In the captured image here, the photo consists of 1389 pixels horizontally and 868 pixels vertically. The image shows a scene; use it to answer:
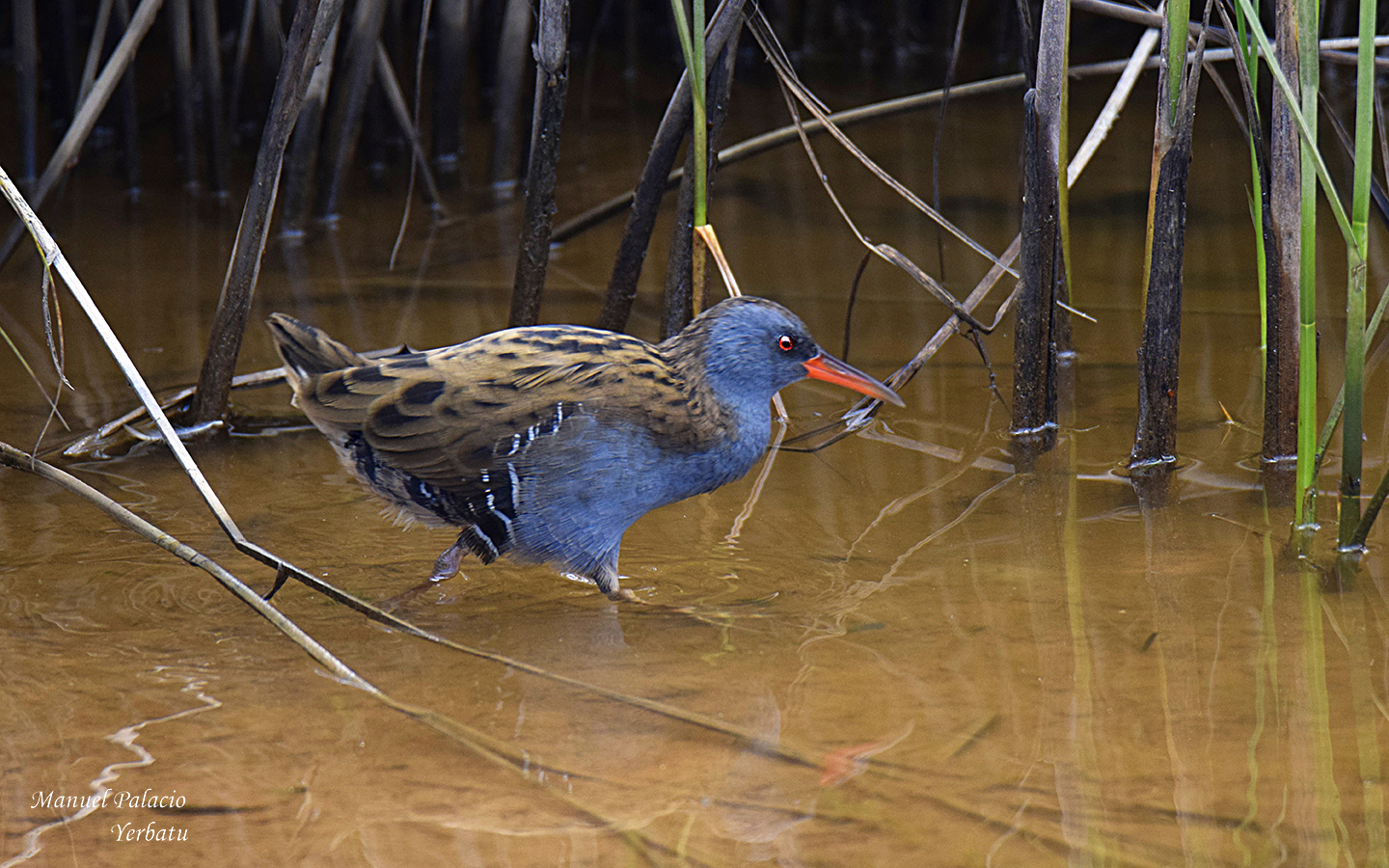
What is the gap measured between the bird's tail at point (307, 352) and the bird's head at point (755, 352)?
82 cm

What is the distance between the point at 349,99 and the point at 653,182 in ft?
6.57

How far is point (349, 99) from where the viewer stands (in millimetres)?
5445

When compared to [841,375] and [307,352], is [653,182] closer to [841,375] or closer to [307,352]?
[841,375]

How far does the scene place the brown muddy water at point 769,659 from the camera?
7.51 ft

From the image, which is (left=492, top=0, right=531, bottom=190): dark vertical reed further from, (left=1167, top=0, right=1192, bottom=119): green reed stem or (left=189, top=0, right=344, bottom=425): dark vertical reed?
(left=1167, top=0, right=1192, bottom=119): green reed stem

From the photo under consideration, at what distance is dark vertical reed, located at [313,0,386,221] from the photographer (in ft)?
16.9

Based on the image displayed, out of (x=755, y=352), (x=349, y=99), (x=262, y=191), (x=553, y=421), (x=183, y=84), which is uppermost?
(x=183, y=84)

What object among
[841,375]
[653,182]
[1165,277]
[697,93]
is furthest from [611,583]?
[1165,277]

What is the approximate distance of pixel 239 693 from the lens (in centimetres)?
273

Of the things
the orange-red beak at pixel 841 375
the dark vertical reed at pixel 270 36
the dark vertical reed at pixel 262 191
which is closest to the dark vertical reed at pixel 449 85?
the dark vertical reed at pixel 270 36

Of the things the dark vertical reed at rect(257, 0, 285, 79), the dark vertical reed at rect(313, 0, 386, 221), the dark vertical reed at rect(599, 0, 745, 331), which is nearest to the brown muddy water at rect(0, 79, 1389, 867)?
the dark vertical reed at rect(599, 0, 745, 331)

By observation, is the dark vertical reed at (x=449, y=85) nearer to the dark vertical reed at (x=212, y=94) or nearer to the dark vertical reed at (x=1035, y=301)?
the dark vertical reed at (x=212, y=94)

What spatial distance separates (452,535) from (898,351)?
67.9 inches

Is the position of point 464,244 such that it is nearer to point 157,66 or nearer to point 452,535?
point 452,535
